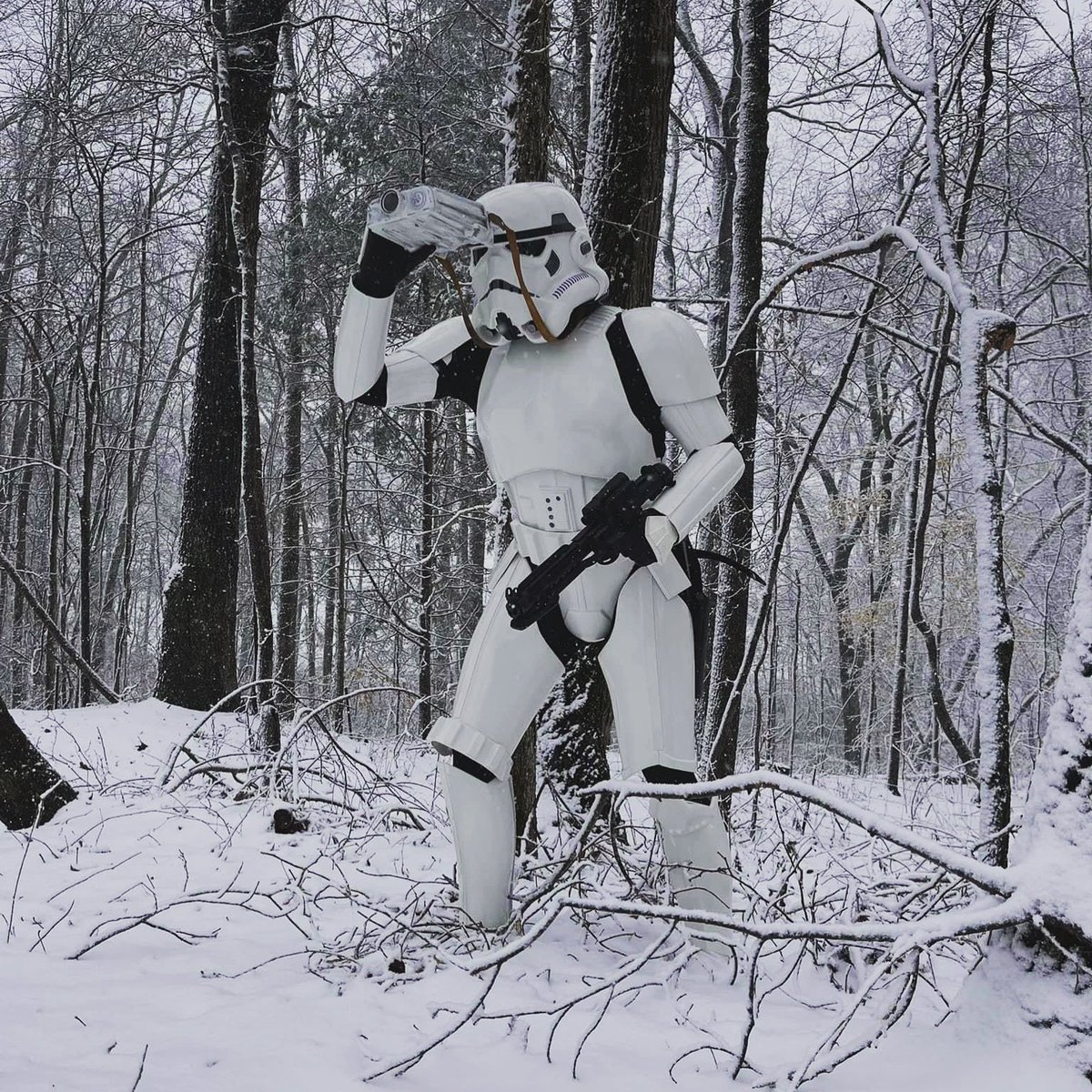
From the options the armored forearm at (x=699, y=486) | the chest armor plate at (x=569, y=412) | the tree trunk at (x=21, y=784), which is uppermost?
the chest armor plate at (x=569, y=412)

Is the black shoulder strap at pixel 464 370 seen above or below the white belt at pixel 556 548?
above

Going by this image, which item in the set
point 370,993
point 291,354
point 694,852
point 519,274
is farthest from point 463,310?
point 291,354

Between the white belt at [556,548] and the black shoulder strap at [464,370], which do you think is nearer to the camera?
the white belt at [556,548]

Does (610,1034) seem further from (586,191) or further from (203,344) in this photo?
(203,344)

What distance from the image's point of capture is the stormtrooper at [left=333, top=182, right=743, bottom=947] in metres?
2.53

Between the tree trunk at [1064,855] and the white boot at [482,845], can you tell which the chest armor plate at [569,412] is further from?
the tree trunk at [1064,855]

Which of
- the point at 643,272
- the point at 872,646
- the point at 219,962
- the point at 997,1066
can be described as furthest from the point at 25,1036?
the point at 872,646

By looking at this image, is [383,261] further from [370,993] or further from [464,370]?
[370,993]

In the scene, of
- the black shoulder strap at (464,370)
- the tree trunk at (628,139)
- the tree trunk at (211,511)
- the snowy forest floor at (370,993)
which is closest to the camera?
the snowy forest floor at (370,993)

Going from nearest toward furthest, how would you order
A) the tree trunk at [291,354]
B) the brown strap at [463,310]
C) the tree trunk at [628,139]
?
the brown strap at [463,310], the tree trunk at [628,139], the tree trunk at [291,354]

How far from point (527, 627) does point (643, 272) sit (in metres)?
1.63

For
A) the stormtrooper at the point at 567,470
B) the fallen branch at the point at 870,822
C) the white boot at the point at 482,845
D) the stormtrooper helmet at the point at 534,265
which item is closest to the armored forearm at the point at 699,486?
the stormtrooper at the point at 567,470

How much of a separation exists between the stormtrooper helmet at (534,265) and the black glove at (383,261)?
0.20 m

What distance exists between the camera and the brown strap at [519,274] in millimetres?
2473
